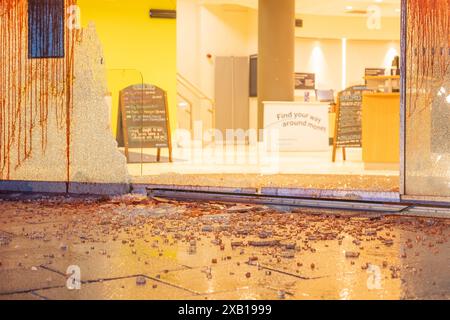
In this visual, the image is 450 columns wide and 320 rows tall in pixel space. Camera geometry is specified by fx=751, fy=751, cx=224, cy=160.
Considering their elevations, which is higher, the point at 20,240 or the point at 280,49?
the point at 280,49

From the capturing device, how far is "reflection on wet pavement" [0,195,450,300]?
120 inches

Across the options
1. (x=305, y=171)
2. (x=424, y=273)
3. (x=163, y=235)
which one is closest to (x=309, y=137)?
(x=305, y=171)

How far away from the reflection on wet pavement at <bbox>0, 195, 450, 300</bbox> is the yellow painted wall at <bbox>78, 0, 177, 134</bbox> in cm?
733

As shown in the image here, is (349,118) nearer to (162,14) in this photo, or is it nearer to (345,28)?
(162,14)

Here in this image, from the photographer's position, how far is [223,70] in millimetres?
17953

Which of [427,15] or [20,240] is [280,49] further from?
[20,240]

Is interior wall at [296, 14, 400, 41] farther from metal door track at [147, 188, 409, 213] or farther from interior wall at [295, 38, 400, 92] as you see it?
metal door track at [147, 188, 409, 213]

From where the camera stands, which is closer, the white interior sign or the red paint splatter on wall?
the red paint splatter on wall

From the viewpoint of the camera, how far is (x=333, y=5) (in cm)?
1708

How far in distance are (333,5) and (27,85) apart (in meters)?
11.5

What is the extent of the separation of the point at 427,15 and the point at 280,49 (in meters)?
8.64

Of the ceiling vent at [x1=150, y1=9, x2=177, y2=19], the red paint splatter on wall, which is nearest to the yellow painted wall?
the ceiling vent at [x1=150, y1=9, x2=177, y2=19]

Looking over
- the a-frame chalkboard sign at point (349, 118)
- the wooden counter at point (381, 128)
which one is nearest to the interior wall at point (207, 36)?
the a-frame chalkboard sign at point (349, 118)

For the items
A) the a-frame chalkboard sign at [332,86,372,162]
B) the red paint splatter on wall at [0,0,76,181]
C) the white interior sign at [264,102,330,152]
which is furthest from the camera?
the white interior sign at [264,102,330,152]
